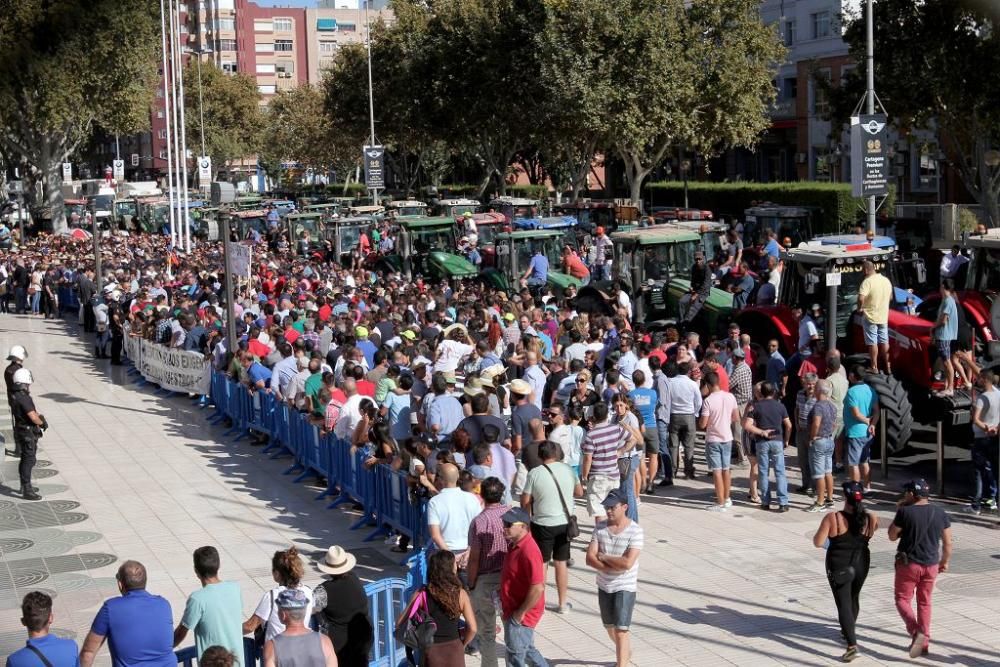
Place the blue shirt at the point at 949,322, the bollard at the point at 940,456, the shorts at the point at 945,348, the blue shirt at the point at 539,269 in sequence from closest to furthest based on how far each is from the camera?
1. the bollard at the point at 940,456
2. the blue shirt at the point at 949,322
3. the shorts at the point at 945,348
4. the blue shirt at the point at 539,269

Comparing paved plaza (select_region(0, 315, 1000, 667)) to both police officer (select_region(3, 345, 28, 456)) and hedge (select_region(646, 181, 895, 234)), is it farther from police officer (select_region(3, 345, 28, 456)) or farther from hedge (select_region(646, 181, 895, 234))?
hedge (select_region(646, 181, 895, 234))

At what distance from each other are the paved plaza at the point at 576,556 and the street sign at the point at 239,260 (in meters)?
Result: 2.66

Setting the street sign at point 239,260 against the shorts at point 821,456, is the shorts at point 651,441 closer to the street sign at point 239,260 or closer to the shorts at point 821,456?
the shorts at point 821,456

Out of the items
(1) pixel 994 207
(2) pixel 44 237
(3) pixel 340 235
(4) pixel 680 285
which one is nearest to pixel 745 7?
(1) pixel 994 207

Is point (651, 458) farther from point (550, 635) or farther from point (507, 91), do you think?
point (507, 91)

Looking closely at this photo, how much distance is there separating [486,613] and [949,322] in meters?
8.35

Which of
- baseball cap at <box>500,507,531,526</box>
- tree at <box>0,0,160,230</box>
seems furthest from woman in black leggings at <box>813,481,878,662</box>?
tree at <box>0,0,160,230</box>

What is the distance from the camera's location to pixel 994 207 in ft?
120

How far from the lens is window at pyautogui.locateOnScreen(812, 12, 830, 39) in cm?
5519

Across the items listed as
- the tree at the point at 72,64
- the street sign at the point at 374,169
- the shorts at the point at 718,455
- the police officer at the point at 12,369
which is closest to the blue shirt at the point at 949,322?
the shorts at the point at 718,455

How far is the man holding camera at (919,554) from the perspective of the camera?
10133 mm

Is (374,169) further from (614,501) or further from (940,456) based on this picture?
(614,501)

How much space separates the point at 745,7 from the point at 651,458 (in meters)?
32.0

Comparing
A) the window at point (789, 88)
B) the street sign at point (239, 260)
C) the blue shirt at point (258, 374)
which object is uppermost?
the window at point (789, 88)
